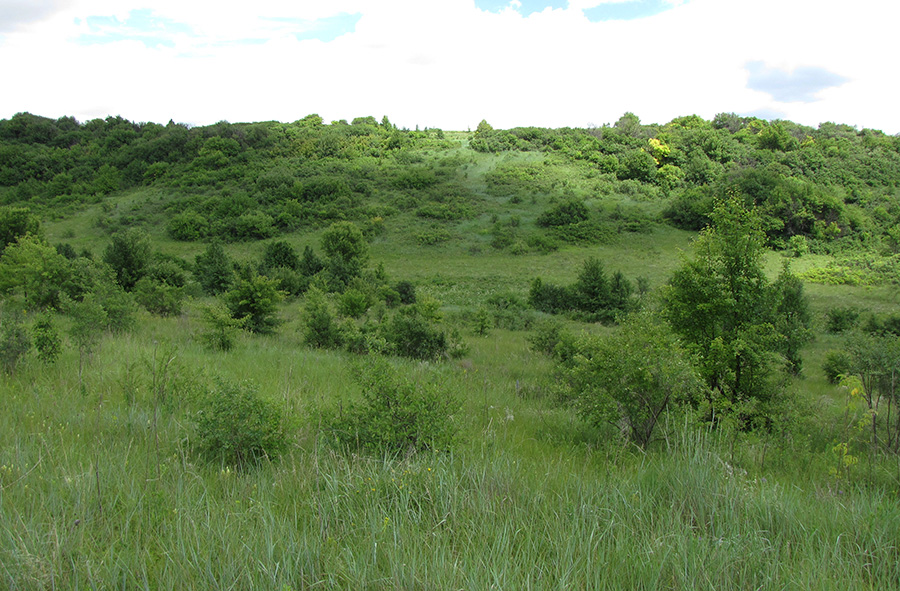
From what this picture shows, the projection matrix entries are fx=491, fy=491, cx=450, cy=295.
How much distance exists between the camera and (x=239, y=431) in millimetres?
3459

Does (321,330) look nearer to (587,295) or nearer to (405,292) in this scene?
(405,292)

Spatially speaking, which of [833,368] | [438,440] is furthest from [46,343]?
[833,368]

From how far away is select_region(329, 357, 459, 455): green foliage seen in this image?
3520 mm

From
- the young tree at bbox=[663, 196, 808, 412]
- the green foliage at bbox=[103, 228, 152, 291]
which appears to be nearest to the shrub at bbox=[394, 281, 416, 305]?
the green foliage at bbox=[103, 228, 152, 291]

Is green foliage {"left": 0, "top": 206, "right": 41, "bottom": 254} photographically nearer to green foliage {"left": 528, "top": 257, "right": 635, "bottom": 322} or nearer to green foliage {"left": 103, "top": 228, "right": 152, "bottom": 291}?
green foliage {"left": 103, "top": 228, "right": 152, "bottom": 291}

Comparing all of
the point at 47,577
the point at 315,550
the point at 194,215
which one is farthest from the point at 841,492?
the point at 194,215

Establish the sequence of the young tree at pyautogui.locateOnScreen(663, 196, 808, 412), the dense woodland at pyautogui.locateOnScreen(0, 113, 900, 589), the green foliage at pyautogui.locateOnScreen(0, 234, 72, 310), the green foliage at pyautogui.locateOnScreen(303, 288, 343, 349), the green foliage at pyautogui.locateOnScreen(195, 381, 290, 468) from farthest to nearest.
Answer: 1. the green foliage at pyautogui.locateOnScreen(0, 234, 72, 310)
2. the green foliage at pyautogui.locateOnScreen(303, 288, 343, 349)
3. the young tree at pyautogui.locateOnScreen(663, 196, 808, 412)
4. the green foliage at pyautogui.locateOnScreen(195, 381, 290, 468)
5. the dense woodland at pyautogui.locateOnScreen(0, 113, 900, 589)

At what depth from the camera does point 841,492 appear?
3.11 metres

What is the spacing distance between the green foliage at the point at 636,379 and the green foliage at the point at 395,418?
2182 millimetres

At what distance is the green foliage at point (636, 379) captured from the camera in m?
5.06

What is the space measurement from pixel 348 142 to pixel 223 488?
296 ft

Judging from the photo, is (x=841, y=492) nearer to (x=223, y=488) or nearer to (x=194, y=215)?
(x=223, y=488)

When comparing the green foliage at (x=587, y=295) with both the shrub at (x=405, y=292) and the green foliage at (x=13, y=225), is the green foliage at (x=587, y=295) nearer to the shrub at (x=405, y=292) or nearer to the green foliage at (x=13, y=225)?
the shrub at (x=405, y=292)

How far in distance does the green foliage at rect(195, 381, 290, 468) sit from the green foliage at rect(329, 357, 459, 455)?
0.46 metres
